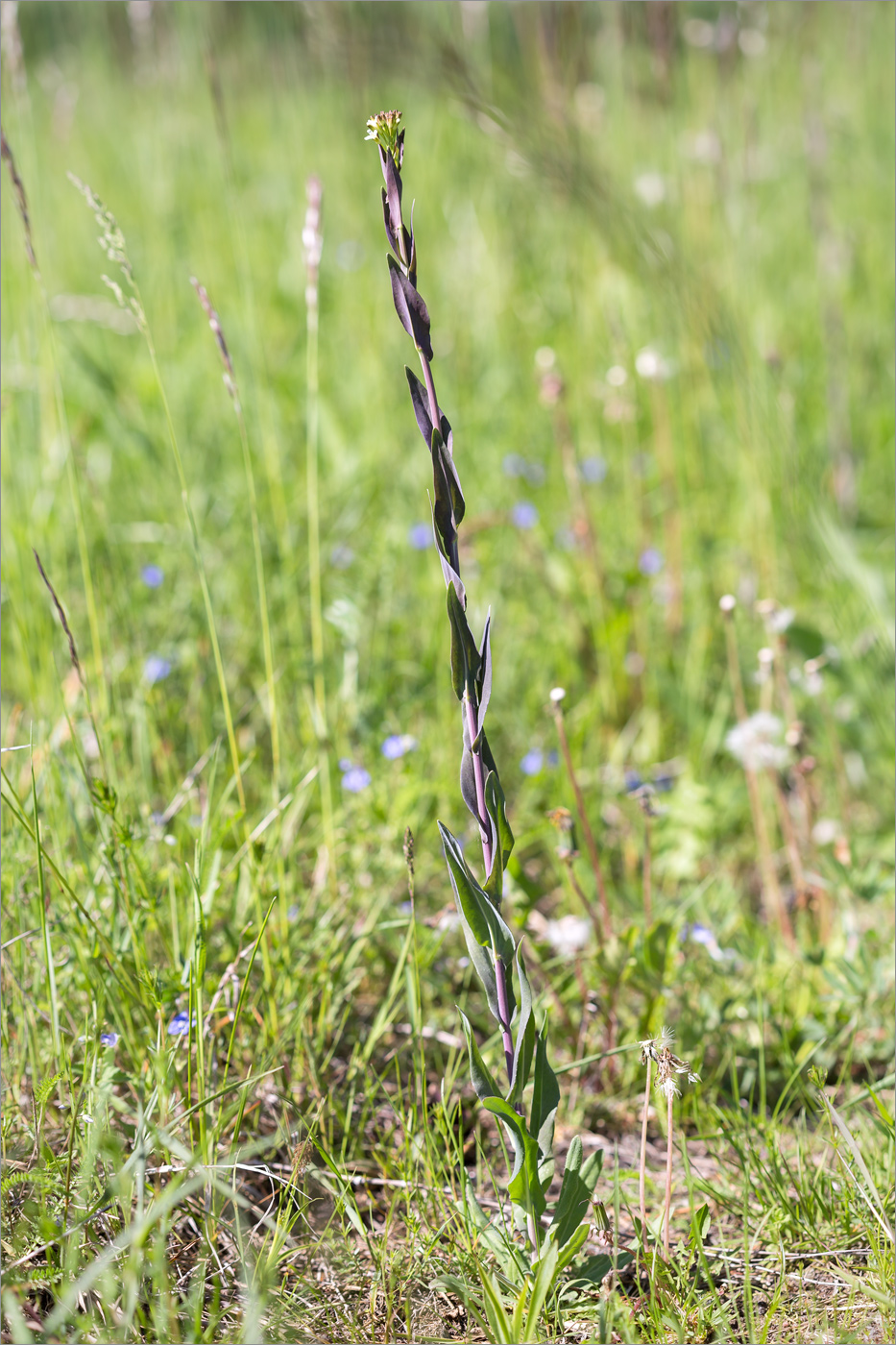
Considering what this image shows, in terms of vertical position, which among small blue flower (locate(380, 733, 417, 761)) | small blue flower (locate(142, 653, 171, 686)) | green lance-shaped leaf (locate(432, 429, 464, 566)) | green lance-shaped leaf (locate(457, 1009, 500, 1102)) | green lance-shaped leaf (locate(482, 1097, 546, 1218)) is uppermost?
green lance-shaped leaf (locate(432, 429, 464, 566))

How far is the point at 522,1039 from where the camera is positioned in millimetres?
952

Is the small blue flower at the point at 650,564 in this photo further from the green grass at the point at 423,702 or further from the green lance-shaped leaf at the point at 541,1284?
the green lance-shaped leaf at the point at 541,1284

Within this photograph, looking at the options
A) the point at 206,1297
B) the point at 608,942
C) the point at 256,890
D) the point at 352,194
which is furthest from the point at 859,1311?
→ the point at 352,194

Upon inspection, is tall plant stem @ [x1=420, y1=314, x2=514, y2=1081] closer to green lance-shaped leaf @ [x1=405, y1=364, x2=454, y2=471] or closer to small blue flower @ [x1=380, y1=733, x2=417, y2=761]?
green lance-shaped leaf @ [x1=405, y1=364, x2=454, y2=471]

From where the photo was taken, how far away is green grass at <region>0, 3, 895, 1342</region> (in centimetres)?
108

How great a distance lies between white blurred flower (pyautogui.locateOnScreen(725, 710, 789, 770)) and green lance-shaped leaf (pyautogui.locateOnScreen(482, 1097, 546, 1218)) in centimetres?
87

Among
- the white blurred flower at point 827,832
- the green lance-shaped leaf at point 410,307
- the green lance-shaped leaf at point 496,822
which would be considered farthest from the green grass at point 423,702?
the green lance-shaped leaf at point 496,822

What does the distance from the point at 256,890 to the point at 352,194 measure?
10.2 ft

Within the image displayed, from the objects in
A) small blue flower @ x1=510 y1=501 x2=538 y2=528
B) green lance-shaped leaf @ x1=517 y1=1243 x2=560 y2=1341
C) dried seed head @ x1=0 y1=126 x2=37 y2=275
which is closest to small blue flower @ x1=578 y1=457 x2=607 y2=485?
small blue flower @ x1=510 y1=501 x2=538 y2=528

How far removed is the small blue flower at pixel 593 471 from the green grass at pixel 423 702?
0.09ft

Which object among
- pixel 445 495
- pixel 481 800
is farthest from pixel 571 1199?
pixel 445 495

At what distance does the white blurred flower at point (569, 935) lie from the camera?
5.02ft

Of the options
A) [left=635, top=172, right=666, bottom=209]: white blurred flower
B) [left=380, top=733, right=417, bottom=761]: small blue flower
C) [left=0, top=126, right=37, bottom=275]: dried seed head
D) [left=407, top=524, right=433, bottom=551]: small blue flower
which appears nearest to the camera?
[left=0, top=126, right=37, bottom=275]: dried seed head

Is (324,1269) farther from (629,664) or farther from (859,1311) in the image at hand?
(629,664)
